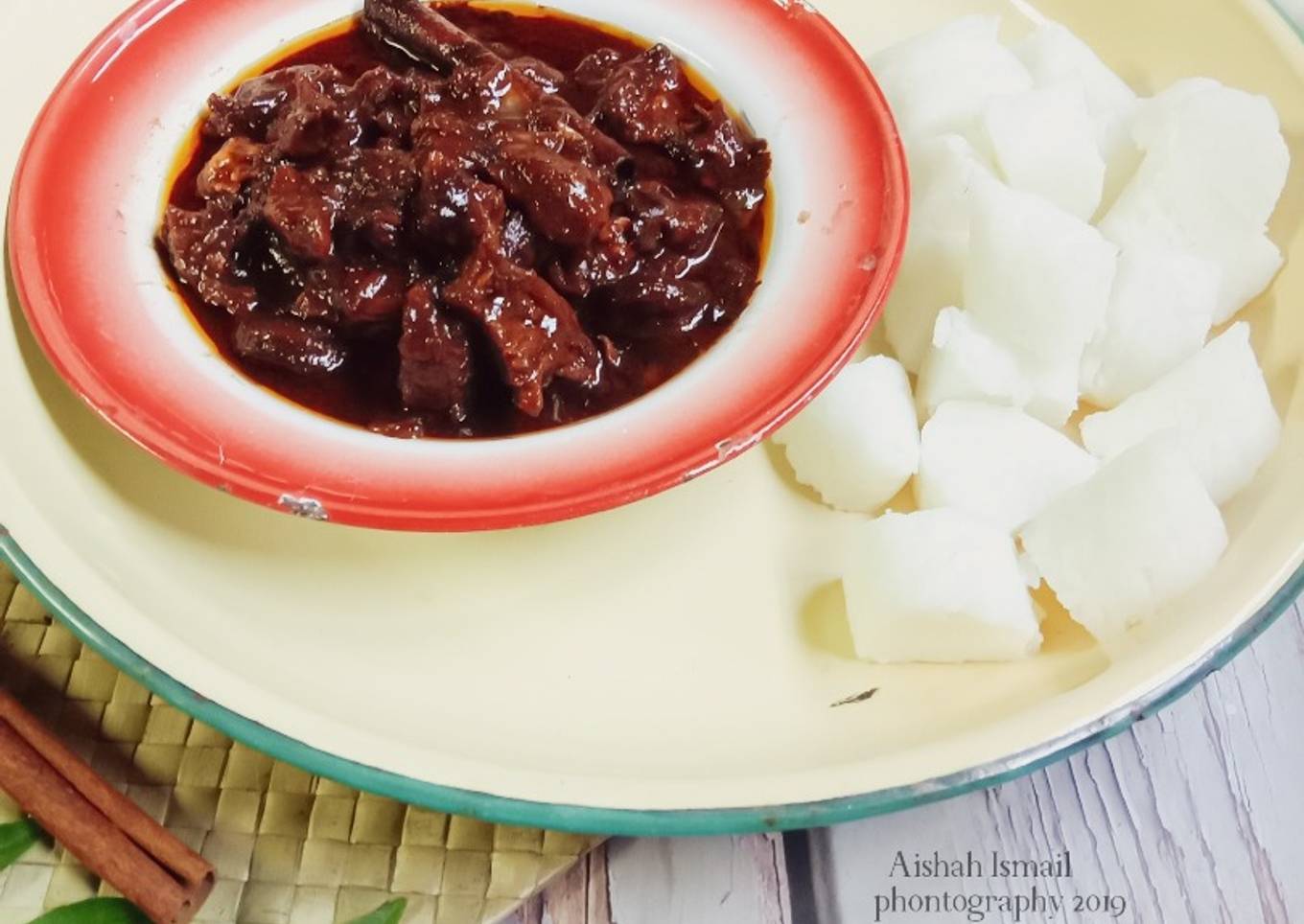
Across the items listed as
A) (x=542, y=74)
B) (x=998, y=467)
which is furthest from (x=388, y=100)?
(x=998, y=467)

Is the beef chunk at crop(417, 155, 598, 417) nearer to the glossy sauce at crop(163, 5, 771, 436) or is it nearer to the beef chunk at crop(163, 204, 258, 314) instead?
the glossy sauce at crop(163, 5, 771, 436)

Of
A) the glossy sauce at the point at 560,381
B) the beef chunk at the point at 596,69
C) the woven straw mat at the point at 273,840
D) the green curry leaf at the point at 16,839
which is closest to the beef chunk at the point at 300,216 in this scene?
the glossy sauce at the point at 560,381

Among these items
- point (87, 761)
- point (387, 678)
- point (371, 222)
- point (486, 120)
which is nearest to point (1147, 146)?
point (486, 120)

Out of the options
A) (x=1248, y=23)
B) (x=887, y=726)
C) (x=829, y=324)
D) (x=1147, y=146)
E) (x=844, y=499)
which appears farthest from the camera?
(x=1248, y=23)

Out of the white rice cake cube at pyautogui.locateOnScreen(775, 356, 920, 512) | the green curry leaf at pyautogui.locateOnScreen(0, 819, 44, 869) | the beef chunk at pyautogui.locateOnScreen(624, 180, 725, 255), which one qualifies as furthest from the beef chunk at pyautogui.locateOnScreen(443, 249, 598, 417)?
the green curry leaf at pyautogui.locateOnScreen(0, 819, 44, 869)

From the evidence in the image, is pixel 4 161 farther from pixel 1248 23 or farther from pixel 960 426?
pixel 1248 23

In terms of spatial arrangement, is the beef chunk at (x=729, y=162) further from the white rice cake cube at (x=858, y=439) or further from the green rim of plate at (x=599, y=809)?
the green rim of plate at (x=599, y=809)
